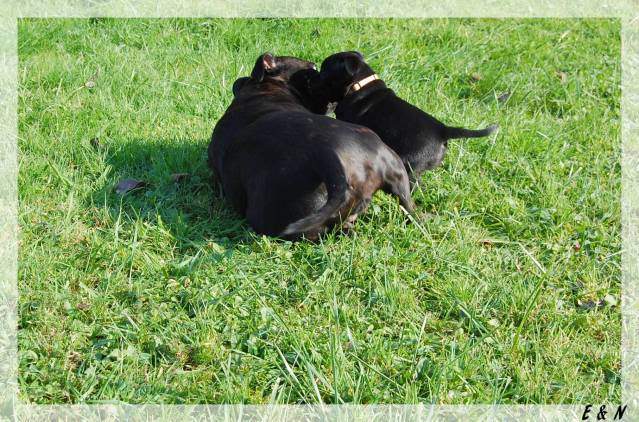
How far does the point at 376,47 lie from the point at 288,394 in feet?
13.9

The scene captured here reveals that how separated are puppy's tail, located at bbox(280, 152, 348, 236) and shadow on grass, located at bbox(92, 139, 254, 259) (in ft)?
1.91

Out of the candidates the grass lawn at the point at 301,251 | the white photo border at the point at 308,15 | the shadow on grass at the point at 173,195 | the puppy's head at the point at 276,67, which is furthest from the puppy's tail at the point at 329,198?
the puppy's head at the point at 276,67

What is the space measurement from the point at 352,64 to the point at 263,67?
2.05 feet

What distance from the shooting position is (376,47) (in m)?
6.76

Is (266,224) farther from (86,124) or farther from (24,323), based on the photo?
(86,124)

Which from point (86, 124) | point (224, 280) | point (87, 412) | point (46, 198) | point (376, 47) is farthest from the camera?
point (376, 47)

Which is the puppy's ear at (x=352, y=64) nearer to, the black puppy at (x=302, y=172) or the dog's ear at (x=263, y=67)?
the dog's ear at (x=263, y=67)

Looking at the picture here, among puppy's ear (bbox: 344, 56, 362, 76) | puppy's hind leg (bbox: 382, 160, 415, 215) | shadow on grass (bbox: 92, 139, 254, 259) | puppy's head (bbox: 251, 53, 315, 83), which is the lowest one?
shadow on grass (bbox: 92, 139, 254, 259)

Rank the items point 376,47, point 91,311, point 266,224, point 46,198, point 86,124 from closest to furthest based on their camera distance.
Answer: point 91,311 → point 266,224 → point 46,198 → point 86,124 → point 376,47

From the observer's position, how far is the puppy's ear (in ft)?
17.9

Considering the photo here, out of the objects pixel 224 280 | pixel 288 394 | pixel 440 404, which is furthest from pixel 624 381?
pixel 224 280

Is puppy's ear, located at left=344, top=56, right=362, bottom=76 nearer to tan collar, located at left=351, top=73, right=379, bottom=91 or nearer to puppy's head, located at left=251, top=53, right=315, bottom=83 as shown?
tan collar, located at left=351, top=73, right=379, bottom=91

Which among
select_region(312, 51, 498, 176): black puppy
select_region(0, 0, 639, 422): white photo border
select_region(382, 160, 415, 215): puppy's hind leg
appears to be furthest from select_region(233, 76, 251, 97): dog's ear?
select_region(382, 160, 415, 215): puppy's hind leg

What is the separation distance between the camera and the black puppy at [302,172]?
3.95 m
